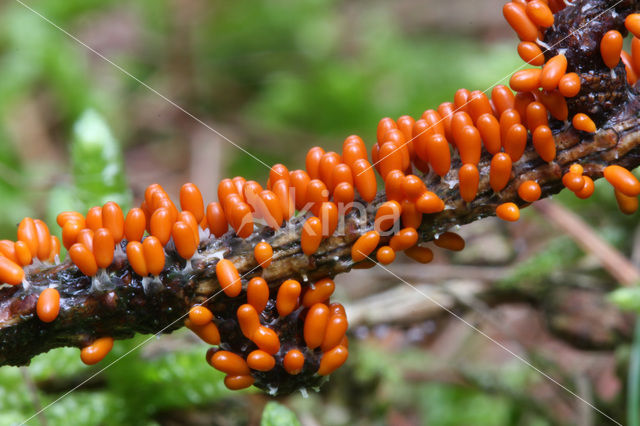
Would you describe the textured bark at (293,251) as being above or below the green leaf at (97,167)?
above

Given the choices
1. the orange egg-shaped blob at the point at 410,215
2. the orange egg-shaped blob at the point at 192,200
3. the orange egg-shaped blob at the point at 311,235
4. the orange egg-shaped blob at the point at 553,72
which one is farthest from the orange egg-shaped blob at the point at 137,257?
the orange egg-shaped blob at the point at 553,72

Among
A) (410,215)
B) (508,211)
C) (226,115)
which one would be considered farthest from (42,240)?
(226,115)

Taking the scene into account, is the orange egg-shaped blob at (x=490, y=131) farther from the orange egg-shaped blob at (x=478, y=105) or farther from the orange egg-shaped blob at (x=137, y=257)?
the orange egg-shaped blob at (x=137, y=257)

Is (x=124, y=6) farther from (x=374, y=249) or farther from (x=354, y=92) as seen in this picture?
(x=374, y=249)

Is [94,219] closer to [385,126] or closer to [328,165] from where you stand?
[328,165]

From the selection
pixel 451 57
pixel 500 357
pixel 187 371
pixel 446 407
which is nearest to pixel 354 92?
pixel 451 57

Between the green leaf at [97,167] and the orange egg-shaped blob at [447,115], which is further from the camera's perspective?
the green leaf at [97,167]
